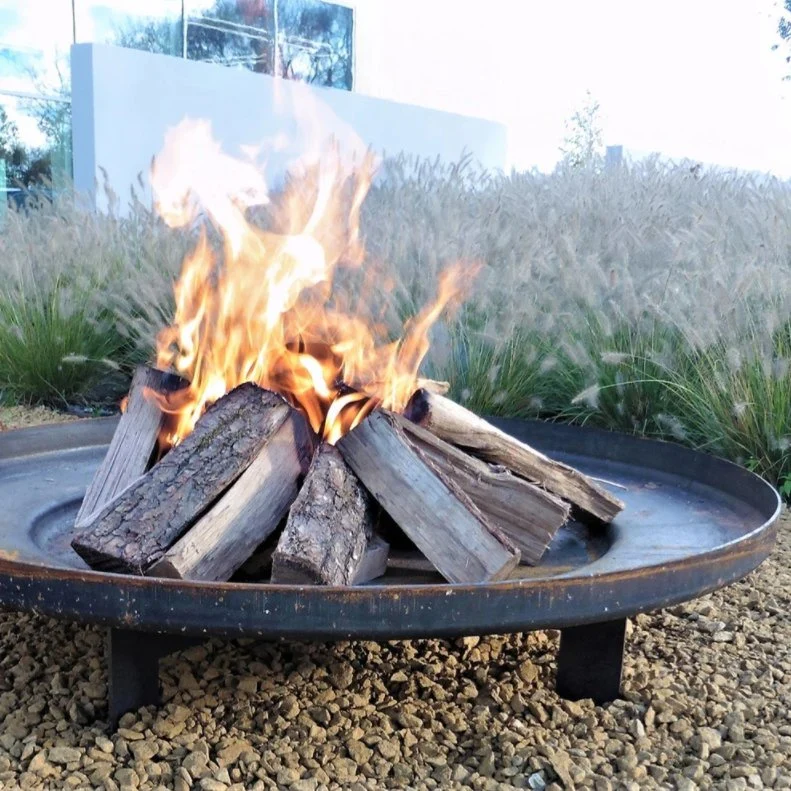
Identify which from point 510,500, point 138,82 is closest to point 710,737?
point 510,500

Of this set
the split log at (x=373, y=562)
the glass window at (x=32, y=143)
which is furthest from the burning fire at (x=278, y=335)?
the glass window at (x=32, y=143)

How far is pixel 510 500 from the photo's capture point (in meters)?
2.29

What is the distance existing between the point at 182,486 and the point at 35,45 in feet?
34.0

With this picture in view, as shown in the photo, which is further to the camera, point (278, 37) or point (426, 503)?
point (278, 37)

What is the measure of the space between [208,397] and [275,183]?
355 inches

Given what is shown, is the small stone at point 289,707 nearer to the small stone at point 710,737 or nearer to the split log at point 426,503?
the split log at point 426,503

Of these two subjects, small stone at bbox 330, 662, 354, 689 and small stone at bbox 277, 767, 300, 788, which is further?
small stone at bbox 330, 662, 354, 689

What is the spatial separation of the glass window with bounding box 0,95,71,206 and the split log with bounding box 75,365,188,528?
28.9 ft

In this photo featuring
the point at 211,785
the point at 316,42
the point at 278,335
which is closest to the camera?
the point at 211,785

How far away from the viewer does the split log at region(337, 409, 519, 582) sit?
208cm

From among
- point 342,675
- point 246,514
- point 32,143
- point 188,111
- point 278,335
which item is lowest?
point 342,675

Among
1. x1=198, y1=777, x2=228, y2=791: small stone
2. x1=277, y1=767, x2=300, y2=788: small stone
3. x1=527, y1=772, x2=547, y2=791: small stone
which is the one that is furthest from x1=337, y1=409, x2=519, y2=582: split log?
x1=198, y1=777, x2=228, y2=791: small stone

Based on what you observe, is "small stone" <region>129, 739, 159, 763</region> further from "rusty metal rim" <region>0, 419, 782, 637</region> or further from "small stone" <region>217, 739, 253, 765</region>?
"rusty metal rim" <region>0, 419, 782, 637</region>

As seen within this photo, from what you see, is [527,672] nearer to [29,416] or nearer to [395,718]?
[395,718]
